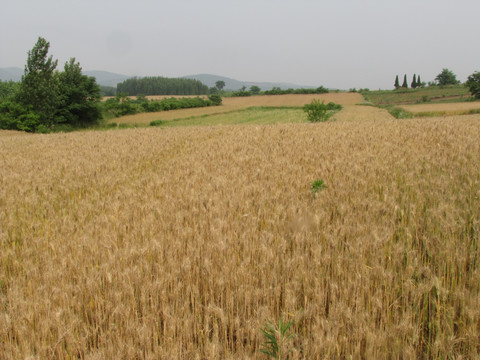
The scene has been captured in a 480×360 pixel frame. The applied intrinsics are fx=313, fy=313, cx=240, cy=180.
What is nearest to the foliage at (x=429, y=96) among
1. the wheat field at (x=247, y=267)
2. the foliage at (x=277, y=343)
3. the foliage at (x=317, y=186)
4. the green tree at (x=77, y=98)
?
the green tree at (x=77, y=98)

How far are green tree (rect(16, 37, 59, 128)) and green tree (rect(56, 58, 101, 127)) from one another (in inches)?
62.5

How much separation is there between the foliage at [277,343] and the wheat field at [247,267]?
5cm

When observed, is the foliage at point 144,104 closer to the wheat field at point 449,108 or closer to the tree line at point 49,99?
the tree line at point 49,99

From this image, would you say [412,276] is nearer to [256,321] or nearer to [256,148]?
[256,321]

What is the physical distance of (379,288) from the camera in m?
2.28

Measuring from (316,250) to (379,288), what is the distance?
0.59m

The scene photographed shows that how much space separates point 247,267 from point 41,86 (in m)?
48.8

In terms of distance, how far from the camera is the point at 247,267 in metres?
2.67

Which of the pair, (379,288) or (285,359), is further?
(379,288)

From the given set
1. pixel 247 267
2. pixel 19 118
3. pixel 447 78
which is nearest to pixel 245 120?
pixel 19 118

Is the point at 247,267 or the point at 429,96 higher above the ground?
the point at 429,96

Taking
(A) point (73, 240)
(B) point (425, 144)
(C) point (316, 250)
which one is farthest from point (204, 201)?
(B) point (425, 144)

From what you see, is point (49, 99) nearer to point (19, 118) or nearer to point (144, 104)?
point (19, 118)

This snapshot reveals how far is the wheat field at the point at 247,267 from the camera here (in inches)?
74.9
